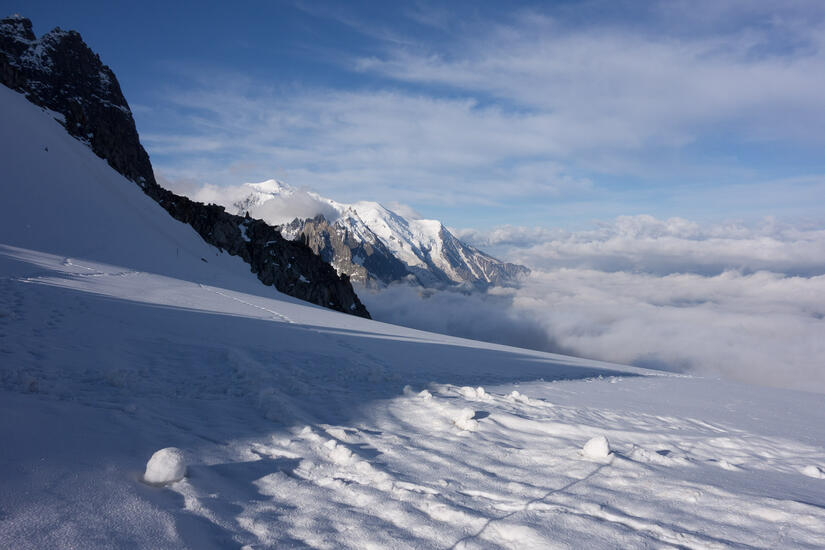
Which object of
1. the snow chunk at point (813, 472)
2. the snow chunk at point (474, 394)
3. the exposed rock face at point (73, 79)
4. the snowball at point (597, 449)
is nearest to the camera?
the snowball at point (597, 449)

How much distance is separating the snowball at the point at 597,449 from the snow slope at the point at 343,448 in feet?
0.42

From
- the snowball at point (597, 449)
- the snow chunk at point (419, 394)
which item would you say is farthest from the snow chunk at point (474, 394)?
the snowball at point (597, 449)

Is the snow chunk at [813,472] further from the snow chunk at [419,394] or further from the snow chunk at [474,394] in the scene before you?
the snow chunk at [419,394]

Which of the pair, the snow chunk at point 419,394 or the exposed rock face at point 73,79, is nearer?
the snow chunk at point 419,394

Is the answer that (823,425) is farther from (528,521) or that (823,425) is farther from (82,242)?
(82,242)

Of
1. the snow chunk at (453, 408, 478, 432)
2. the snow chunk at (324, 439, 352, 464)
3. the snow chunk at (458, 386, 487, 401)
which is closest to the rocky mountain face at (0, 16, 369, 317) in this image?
the snow chunk at (458, 386, 487, 401)

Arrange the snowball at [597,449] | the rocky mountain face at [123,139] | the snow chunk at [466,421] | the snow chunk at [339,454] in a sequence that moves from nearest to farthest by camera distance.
Answer: 1. the snow chunk at [339,454]
2. the snowball at [597,449]
3. the snow chunk at [466,421]
4. the rocky mountain face at [123,139]

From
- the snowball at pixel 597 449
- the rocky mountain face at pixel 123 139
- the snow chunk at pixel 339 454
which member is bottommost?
the snow chunk at pixel 339 454

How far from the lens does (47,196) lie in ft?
96.8

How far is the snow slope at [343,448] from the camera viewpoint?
3.38m

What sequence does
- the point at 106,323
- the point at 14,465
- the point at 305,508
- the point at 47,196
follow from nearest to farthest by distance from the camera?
the point at 14,465 → the point at 305,508 → the point at 106,323 → the point at 47,196

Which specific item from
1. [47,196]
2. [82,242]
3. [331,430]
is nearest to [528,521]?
[331,430]

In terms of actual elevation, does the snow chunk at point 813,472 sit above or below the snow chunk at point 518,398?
above

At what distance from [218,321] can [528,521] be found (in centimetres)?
1236
